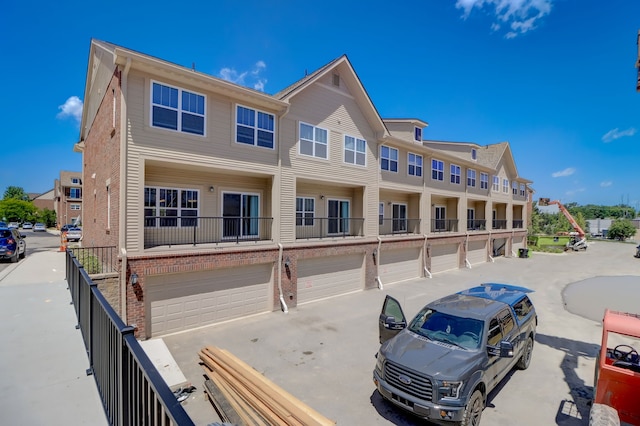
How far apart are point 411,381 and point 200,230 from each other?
388 inches

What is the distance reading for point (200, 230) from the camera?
495 inches

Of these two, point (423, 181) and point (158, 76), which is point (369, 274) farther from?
point (158, 76)

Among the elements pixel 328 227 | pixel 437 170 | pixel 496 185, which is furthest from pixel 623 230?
pixel 328 227

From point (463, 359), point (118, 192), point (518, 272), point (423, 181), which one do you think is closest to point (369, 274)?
point (423, 181)

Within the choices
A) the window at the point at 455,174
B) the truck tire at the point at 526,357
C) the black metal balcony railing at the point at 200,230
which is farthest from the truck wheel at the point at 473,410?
the window at the point at 455,174

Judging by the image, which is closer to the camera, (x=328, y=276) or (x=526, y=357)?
(x=526, y=357)

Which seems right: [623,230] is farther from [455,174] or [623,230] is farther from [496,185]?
[455,174]

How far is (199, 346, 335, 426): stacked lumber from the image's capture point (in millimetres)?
4895

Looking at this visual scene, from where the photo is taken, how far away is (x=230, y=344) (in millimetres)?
9750

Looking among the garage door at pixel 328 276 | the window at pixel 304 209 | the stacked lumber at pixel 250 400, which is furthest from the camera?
the window at pixel 304 209

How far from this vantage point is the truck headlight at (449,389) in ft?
17.7

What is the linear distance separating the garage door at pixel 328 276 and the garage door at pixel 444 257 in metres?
8.07

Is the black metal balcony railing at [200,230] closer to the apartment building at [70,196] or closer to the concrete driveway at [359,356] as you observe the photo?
the concrete driveway at [359,356]

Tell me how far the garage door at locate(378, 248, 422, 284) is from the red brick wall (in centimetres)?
1362
